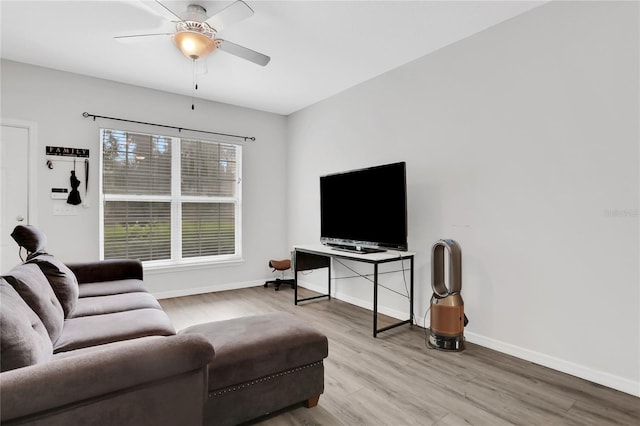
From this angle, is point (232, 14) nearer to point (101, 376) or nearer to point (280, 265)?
point (101, 376)

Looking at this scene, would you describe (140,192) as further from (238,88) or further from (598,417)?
(598,417)

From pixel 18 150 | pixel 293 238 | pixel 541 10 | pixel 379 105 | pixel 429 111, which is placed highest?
pixel 541 10

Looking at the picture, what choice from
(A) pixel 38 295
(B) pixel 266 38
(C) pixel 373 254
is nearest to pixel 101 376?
(A) pixel 38 295

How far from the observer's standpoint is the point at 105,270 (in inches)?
119

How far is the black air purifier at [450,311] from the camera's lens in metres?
2.62

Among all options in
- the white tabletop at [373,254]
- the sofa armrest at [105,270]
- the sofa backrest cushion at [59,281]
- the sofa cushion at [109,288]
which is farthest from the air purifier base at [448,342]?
the sofa armrest at [105,270]

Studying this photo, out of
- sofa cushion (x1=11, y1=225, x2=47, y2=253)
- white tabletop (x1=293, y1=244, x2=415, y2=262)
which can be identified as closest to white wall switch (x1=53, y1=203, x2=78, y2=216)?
sofa cushion (x1=11, y1=225, x2=47, y2=253)

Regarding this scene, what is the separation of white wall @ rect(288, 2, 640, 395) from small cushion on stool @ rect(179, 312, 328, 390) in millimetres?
1689

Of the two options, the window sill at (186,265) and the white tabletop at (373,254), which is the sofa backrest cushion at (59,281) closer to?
the window sill at (186,265)

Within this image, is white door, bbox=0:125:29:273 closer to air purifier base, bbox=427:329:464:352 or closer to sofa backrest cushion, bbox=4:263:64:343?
sofa backrest cushion, bbox=4:263:64:343

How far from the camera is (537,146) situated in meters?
2.44

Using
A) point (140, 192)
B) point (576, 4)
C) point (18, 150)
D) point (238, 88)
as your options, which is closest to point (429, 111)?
point (576, 4)

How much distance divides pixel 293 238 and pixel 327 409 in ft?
11.1

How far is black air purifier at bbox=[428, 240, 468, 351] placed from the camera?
262 cm
